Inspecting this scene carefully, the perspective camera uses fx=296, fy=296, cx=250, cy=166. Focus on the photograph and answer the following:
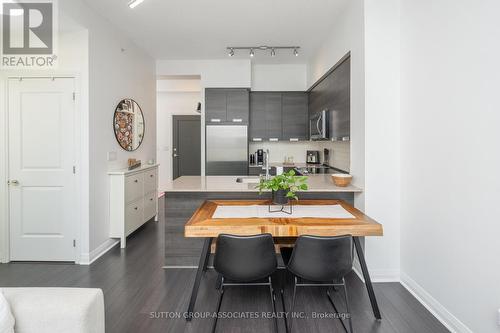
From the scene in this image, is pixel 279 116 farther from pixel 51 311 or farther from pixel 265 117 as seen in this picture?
pixel 51 311

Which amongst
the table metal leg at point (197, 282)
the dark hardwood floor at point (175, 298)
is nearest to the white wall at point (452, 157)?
the dark hardwood floor at point (175, 298)

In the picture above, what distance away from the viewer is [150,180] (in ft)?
16.3

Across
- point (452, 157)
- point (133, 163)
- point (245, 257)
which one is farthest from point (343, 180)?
point (133, 163)

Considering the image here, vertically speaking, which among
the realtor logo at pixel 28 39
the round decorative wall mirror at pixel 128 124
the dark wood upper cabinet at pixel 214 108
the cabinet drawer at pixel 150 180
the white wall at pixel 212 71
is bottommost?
the cabinet drawer at pixel 150 180

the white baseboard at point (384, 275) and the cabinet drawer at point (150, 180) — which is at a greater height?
the cabinet drawer at point (150, 180)

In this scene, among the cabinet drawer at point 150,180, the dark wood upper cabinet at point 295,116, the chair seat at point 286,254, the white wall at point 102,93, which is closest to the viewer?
the chair seat at point 286,254

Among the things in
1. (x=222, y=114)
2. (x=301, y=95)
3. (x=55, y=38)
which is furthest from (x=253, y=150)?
(x=55, y=38)

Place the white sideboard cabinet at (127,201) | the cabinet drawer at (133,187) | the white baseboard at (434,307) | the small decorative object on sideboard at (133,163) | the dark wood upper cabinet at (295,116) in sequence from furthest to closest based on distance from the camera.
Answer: the dark wood upper cabinet at (295,116), the small decorative object on sideboard at (133,163), the cabinet drawer at (133,187), the white sideboard cabinet at (127,201), the white baseboard at (434,307)

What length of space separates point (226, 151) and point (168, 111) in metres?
3.26

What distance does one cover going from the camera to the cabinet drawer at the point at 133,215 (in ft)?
13.3

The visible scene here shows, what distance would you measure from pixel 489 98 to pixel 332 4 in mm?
2285

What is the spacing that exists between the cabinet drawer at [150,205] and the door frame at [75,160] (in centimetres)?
136

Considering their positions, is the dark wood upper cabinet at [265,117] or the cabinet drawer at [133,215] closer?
the cabinet drawer at [133,215]

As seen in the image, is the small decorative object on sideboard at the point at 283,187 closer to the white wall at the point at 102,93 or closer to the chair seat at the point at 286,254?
the chair seat at the point at 286,254
